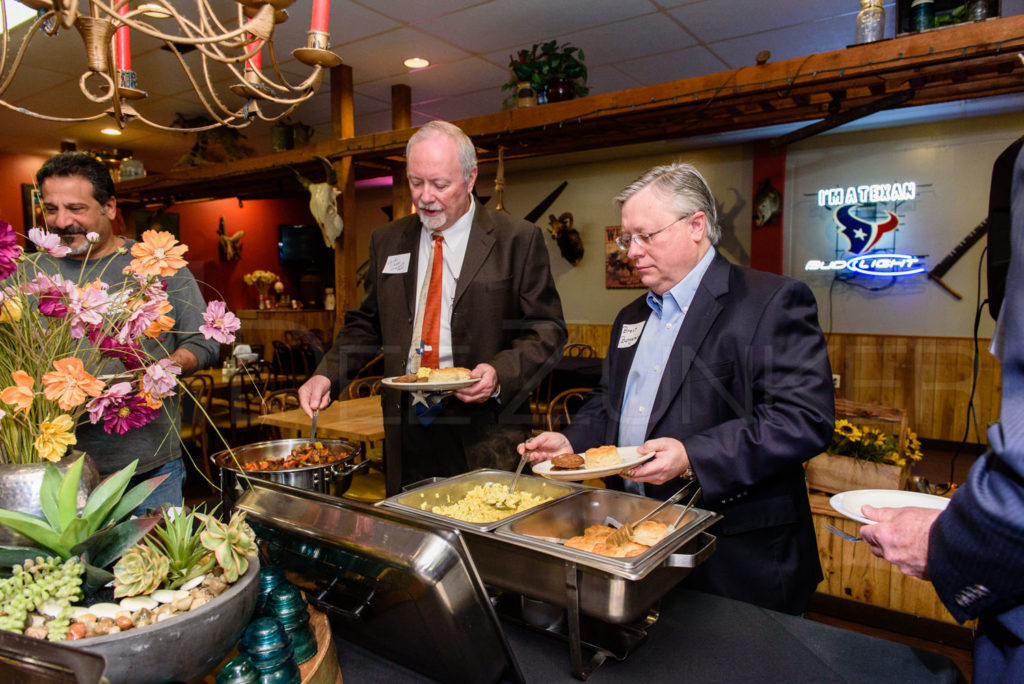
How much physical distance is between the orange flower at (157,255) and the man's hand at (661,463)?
3.08 ft

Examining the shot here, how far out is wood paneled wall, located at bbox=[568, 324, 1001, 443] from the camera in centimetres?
604

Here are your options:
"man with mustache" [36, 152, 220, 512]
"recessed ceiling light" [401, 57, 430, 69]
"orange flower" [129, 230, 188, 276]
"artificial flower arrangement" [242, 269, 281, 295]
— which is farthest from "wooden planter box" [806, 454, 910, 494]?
"artificial flower arrangement" [242, 269, 281, 295]

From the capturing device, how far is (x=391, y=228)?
2307mm

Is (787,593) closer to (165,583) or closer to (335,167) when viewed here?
(165,583)

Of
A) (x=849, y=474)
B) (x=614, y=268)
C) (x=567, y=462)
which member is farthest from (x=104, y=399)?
(x=614, y=268)

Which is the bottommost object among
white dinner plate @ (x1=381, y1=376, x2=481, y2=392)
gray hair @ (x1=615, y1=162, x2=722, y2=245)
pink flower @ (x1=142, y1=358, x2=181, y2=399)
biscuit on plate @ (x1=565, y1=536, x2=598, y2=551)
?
biscuit on plate @ (x1=565, y1=536, x2=598, y2=551)

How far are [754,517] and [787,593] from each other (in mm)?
203

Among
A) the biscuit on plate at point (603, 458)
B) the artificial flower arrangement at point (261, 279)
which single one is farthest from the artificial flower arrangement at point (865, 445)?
the artificial flower arrangement at point (261, 279)

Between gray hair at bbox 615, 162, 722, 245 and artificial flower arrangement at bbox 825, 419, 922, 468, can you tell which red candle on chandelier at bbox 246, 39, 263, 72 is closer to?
gray hair at bbox 615, 162, 722, 245

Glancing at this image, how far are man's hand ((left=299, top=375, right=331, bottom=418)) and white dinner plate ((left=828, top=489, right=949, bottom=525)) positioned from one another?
1.29 meters

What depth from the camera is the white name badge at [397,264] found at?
2201mm

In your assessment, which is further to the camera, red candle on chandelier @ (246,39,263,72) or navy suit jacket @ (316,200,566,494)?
navy suit jacket @ (316,200,566,494)

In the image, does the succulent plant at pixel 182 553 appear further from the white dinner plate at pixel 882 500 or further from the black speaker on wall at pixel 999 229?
the black speaker on wall at pixel 999 229

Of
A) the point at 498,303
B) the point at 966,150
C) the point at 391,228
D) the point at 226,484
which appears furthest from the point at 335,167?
the point at 966,150
